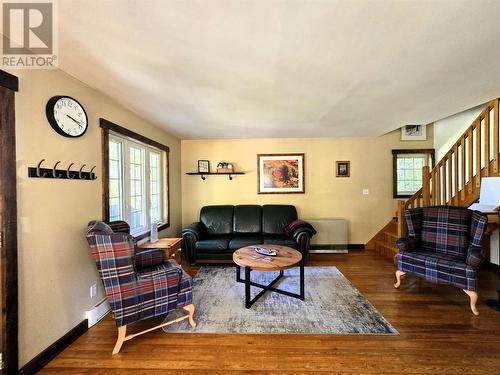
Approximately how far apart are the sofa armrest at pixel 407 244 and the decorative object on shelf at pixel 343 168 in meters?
1.92

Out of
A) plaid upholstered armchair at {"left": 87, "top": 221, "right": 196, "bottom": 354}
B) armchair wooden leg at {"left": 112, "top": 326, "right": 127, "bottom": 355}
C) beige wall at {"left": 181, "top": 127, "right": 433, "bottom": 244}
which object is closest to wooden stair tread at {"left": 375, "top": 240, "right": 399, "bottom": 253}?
beige wall at {"left": 181, "top": 127, "right": 433, "bottom": 244}

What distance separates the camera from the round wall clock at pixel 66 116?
5.70ft

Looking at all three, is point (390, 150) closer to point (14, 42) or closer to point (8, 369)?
point (14, 42)

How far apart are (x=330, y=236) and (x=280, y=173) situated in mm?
1574

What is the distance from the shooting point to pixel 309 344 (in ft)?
5.98

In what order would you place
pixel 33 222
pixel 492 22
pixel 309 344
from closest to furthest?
1. pixel 492 22
2. pixel 33 222
3. pixel 309 344

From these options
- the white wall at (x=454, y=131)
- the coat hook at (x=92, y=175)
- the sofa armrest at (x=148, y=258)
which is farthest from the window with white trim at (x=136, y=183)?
the white wall at (x=454, y=131)

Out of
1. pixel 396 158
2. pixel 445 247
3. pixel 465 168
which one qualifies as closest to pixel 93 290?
pixel 445 247

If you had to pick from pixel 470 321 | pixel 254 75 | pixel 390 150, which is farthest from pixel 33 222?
pixel 390 150

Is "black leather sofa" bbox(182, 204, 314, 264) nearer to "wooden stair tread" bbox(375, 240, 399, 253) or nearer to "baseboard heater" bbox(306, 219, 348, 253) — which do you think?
"baseboard heater" bbox(306, 219, 348, 253)

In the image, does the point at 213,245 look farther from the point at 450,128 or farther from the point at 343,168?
the point at 450,128

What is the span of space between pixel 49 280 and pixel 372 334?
8.84 ft

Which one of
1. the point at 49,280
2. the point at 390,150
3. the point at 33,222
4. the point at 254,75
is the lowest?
the point at 49,280

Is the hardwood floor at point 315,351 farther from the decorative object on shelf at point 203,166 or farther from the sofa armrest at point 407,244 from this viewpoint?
the decorative object on shelf at point 203,166
